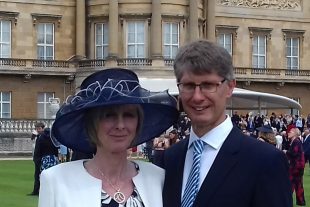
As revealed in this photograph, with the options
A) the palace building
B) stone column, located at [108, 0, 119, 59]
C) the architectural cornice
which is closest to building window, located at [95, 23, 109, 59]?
the palace building

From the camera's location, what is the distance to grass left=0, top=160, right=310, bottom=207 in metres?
17.9

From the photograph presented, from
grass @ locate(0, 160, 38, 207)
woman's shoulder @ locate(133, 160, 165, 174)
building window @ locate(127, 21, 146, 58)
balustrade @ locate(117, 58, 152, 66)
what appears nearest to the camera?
woman's shoulder @ locate(133, 160, 165, 174)

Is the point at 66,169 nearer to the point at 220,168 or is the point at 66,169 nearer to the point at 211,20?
the point at 220,168

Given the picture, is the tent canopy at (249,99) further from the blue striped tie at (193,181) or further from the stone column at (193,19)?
the blue striped tie at (193,181)

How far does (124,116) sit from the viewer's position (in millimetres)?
5059

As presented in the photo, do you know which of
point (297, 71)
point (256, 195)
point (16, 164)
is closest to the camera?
point (256, 195)

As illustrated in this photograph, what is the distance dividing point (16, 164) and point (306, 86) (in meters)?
29.0

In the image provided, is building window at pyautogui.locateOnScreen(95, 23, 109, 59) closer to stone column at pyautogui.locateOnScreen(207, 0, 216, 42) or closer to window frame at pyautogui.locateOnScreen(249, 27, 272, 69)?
stone column at pyautogui.locateOnScreen(207, 0, 216, 42)

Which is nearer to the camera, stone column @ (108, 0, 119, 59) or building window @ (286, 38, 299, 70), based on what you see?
stone column @ (108, 0, 119, 59)

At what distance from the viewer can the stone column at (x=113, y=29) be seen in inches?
1934

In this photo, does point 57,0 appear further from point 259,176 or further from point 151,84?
point 259,176

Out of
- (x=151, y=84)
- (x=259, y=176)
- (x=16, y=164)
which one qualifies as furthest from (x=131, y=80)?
(x=151, y=84)

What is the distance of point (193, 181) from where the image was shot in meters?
5.02

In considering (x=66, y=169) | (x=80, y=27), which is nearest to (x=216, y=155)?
(x=66, y=169)
